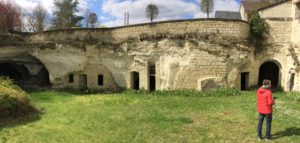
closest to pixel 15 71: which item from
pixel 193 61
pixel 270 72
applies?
pixel 193 61

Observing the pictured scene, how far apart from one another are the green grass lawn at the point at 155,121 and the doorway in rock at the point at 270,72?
5.01m

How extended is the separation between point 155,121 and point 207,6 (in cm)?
2915

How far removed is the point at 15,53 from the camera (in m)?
19.9

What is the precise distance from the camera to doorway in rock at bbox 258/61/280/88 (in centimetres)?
1856

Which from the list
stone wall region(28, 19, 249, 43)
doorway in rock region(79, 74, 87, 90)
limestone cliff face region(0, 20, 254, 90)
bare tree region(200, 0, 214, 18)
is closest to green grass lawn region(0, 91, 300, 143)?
limestone cliff face region(0, 20, 254, 90)

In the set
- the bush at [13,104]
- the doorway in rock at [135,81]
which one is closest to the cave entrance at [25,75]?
the doorway in rock at [135,81]

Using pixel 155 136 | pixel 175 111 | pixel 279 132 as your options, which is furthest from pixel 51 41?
pixel 279 132

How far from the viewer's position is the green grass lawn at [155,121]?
8641 millimetres

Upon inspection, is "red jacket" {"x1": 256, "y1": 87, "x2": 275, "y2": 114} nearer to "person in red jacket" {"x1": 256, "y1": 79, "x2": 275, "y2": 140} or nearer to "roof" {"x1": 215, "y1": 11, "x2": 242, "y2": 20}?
"person in red jacket" {"x1": 256, "y1": 79, "x2": 275, "y2": 140}

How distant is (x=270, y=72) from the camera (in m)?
19.0

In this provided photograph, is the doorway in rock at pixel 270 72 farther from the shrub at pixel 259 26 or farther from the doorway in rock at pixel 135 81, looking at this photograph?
the doorway in rock at pixel 135 81

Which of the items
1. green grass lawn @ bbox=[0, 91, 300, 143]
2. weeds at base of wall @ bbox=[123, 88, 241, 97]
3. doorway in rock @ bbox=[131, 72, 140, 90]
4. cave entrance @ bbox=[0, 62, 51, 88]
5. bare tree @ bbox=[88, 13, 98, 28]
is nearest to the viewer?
green grass lawn @ bbox=[0, 91, 300, 143]

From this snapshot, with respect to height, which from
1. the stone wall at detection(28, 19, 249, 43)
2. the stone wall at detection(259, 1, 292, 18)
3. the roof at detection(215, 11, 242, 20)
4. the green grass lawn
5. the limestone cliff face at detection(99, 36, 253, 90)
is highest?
the roof at detection(215, 11, 242, 20)

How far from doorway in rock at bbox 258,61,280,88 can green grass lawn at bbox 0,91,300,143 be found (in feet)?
16.4
